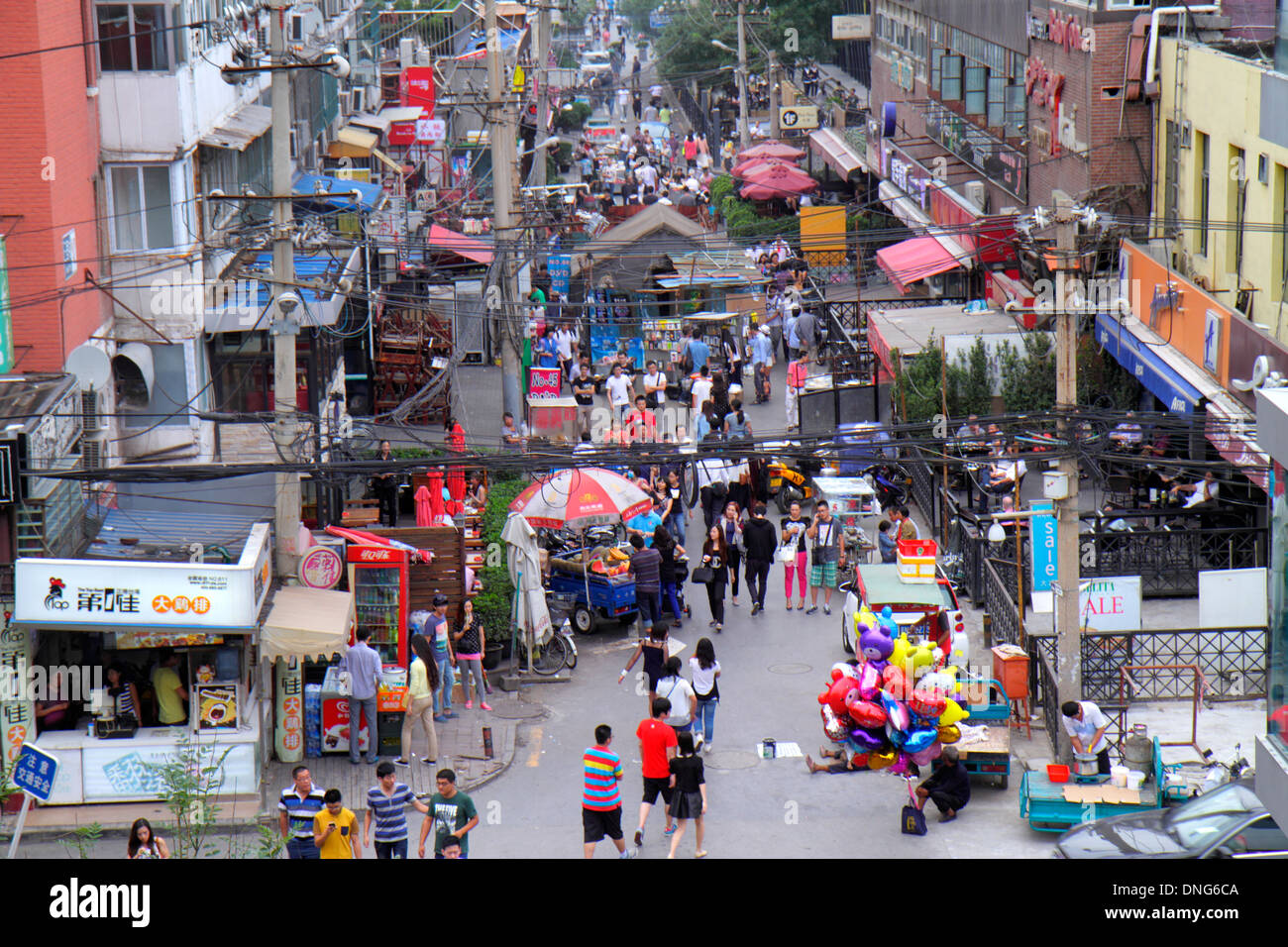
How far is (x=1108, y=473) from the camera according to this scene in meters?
25.1

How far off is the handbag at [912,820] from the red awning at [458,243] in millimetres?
22176

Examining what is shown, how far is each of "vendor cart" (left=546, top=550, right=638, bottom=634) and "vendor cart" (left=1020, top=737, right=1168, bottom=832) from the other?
755cm

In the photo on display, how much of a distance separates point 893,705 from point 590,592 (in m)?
7.50

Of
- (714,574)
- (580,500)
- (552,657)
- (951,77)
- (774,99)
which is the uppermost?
(951,77)

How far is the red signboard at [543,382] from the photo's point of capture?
1220 inches

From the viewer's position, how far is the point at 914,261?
36.2m

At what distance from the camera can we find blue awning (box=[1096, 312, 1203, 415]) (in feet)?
72.7

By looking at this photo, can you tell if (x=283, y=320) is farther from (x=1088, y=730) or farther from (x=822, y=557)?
(x=1088, y=730)

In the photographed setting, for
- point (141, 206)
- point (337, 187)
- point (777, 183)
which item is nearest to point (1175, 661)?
point (141, 206)

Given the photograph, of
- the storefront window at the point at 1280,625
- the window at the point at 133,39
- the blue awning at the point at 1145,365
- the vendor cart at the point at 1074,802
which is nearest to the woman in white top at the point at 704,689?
the vendor cart at the point at 1074,802

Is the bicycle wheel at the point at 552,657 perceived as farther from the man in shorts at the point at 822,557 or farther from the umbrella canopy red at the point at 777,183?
the umbrella canopy red at the point at 777,183
